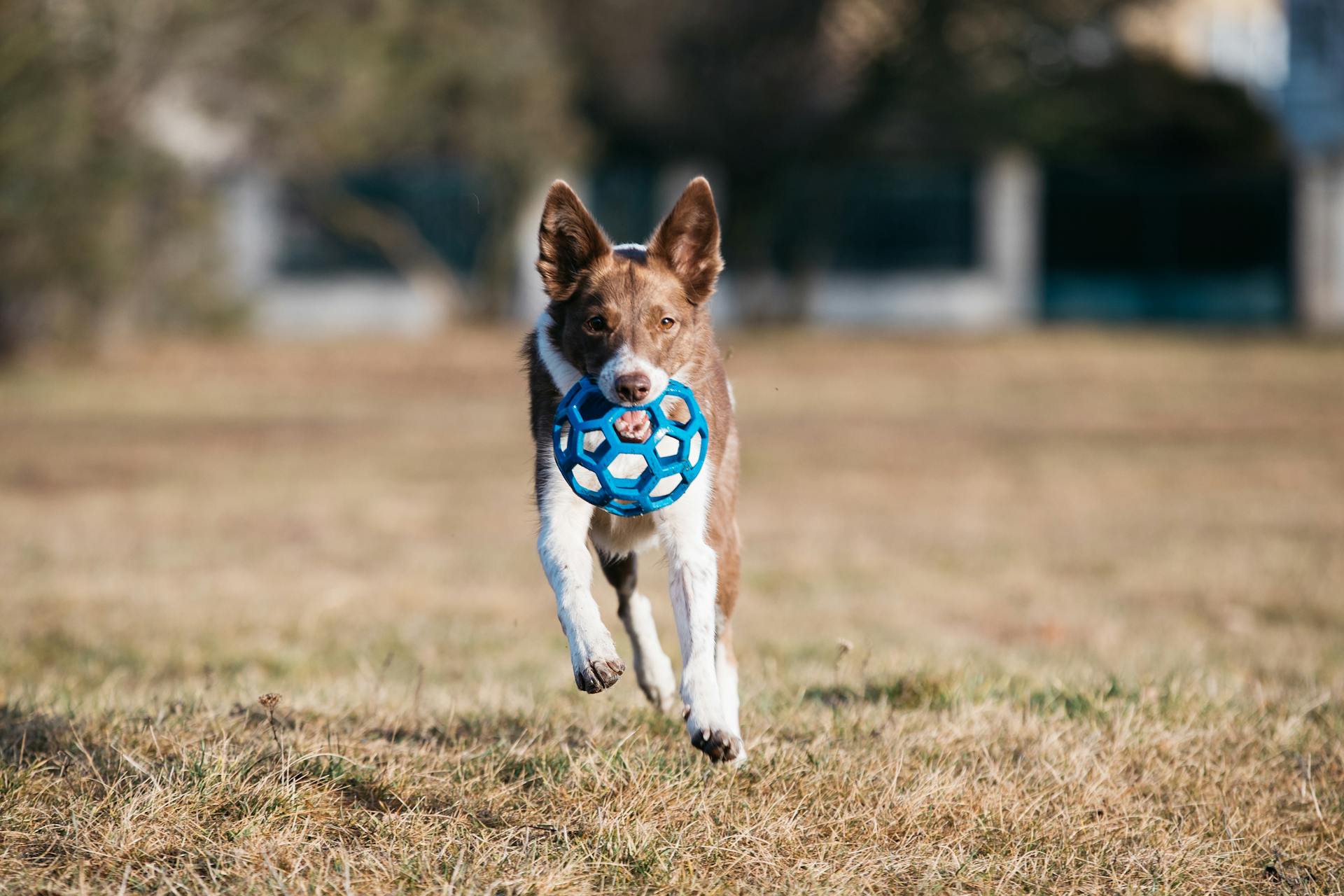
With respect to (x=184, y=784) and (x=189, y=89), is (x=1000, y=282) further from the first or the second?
(x=184, y=784)

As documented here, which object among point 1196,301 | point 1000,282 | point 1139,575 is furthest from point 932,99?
point 1139,575

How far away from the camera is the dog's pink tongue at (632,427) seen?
424 cm

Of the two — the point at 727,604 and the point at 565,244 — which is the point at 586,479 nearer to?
the point at 727,604

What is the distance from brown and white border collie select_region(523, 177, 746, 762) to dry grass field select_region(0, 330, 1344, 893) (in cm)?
30

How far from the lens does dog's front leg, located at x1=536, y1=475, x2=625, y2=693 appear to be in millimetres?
3965

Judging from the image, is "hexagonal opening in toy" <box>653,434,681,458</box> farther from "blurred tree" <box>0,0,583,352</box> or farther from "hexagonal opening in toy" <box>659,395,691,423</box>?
"blurred tree" <box>0,0,583,352</box>

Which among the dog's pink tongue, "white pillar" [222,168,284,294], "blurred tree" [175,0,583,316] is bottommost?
the dog's pink tongue

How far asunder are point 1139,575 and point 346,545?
5.28 metres

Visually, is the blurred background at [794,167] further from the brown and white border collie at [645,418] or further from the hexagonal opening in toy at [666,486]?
the hexagonal opening in toy at [666,486]

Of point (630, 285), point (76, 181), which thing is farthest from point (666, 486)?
point (76, 181)

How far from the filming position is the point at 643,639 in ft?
16.7

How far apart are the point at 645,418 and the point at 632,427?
61 millimetres

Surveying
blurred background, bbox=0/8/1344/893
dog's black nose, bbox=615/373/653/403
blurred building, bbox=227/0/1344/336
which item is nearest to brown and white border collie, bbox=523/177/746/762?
dog's black nose, bbox=615/373/653/403

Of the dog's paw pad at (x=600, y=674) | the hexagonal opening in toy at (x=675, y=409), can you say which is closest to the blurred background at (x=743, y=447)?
the dog's paw pad at (x=600, y=674)
